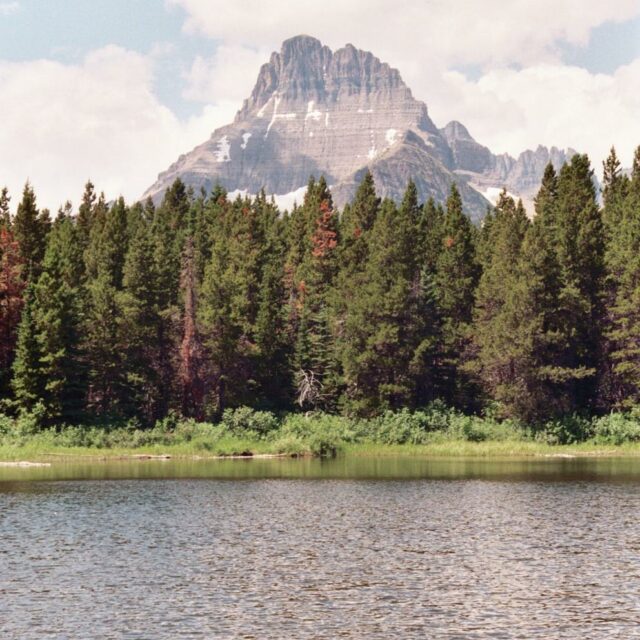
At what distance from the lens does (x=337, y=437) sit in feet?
284

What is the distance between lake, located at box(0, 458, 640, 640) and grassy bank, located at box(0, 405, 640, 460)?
67.0ft

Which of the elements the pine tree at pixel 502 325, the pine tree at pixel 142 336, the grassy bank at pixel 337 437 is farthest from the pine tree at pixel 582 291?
the pine tree at pixel 142 336

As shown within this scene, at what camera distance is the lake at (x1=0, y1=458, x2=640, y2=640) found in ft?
82.0

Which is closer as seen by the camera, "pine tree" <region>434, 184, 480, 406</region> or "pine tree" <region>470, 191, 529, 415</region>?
"pine tree" <region>470, 191, 529, 415</region>

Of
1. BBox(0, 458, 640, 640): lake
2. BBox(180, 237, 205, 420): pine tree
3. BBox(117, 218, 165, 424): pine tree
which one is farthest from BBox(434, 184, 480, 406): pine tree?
BBox(0, 458, 640, 640): lake

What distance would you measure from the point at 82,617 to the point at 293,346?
7578 centimetres

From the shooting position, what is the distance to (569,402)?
88.9 meters

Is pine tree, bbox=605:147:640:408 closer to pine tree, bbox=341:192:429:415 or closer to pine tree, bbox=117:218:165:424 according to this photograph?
pine tree, bbox=341:192:429:415

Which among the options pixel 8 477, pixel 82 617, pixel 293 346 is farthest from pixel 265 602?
pixel 293 346

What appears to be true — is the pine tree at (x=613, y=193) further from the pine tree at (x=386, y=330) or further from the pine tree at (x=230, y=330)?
the pine tree at (x=230, y=330)

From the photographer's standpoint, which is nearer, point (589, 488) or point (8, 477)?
point (589, 488)

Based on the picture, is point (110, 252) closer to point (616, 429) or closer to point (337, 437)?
point (337, 437)

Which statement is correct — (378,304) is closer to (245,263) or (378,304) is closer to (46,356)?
(245,263)

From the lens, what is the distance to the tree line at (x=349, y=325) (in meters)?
86.5
